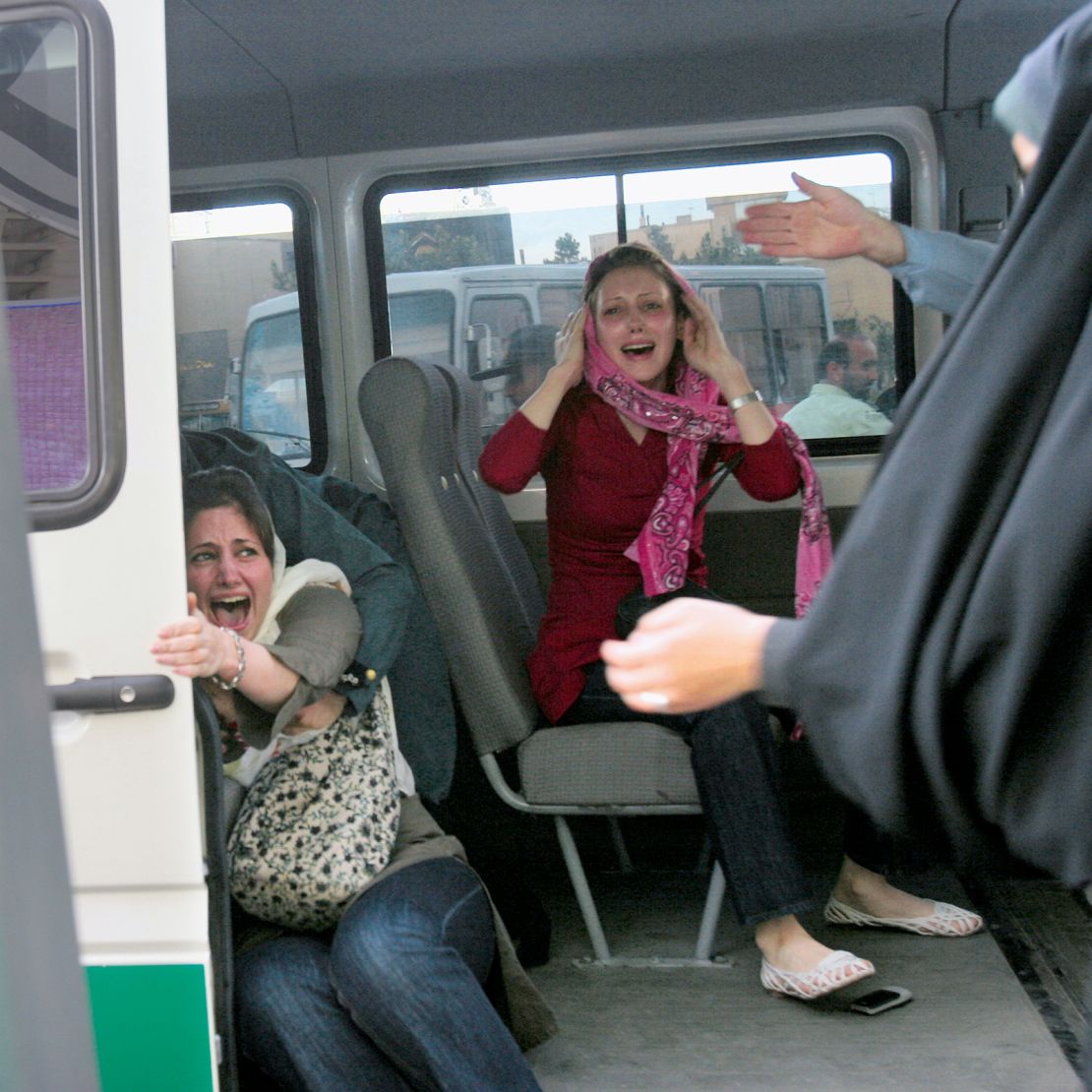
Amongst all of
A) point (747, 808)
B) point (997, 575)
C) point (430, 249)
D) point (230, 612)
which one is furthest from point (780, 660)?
point (430, 249)

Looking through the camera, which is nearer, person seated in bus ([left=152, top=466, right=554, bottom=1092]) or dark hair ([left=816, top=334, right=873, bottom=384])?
person seated in bus ([left=152, top=466, right=554, bottom=1092])

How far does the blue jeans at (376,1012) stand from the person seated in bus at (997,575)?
43.9 inches

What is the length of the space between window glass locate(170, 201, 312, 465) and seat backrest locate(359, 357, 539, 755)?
77 cm

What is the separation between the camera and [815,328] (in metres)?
3.31

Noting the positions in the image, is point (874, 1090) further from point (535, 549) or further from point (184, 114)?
point (184, 114)

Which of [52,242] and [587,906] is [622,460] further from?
[52,242]

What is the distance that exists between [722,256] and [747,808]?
130 centimetres

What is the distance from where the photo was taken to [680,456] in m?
2.89

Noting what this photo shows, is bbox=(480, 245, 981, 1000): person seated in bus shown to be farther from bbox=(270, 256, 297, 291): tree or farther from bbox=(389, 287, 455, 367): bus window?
bbox=(270, 256, 297, 291): tree

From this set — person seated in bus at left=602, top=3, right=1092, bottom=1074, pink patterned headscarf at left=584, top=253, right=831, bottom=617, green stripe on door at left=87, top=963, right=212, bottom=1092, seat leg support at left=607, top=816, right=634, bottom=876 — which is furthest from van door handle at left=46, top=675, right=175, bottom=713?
seat leg support at left=607, top=816, right=634, bottom=876

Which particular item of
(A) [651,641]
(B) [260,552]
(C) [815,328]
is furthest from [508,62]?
(A) [651,641]

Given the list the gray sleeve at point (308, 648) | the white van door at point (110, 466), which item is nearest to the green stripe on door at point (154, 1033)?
the white van door at point (110, 466)

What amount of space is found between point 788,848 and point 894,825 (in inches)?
65.5

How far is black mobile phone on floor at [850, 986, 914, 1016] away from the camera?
254cm
